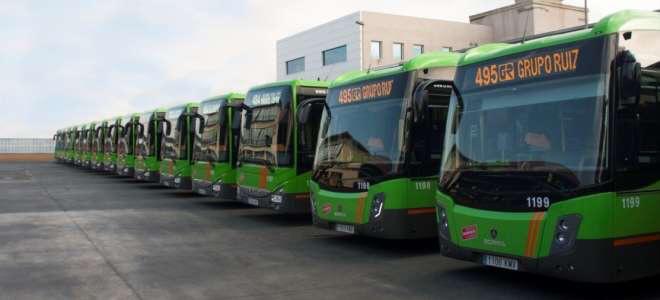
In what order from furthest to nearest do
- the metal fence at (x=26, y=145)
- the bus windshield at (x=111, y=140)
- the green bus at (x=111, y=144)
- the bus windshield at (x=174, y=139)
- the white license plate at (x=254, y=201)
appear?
1. the metal fence at (x=26, y=145)
2. the bus windshield at (x=111, y=140)
3. the green bus at (x=111, y=144)
4. the bus windshield at (x=174, y=139)
5. the white license plate at (x=254, y=201)

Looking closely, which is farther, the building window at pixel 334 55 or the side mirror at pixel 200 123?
the building window at pixel 334 55

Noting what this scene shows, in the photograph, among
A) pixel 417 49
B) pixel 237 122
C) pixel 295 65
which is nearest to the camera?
pixel 237 122

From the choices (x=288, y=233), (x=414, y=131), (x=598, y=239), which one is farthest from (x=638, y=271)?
(x=288, y=233)

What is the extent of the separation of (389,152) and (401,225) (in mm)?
1049

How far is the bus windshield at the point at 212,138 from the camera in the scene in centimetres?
1666

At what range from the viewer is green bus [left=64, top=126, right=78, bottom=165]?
48.1 m

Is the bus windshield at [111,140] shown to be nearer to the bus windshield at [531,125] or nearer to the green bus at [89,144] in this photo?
the green bus at [89,144]

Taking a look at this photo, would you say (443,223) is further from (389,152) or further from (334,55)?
(334,55)

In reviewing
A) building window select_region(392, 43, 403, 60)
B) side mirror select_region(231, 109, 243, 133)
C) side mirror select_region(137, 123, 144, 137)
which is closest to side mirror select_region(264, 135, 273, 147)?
side mirror select_region(231, 109, 243, 133)

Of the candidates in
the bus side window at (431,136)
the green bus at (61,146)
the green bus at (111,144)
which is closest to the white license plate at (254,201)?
the bus side window at (431,136)

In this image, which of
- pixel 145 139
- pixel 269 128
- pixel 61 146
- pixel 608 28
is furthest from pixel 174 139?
pixel 61 146

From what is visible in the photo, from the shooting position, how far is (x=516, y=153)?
272 inches

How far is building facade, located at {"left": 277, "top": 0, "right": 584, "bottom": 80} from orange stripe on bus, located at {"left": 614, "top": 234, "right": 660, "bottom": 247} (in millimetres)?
42376

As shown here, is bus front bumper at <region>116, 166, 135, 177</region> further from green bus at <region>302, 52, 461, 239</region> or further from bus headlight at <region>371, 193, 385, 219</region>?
bus headlight at <region>371, 193, 385, 219</region>
